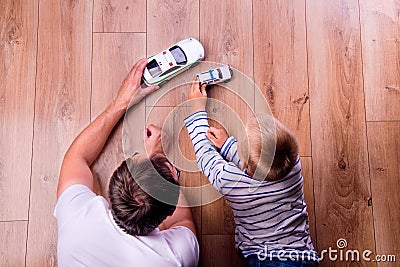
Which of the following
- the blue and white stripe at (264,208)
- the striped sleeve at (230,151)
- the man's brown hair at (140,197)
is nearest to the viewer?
the man's brown hair at (140,197)

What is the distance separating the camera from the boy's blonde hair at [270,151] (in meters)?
0.82

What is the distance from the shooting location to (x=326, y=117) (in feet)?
3.64

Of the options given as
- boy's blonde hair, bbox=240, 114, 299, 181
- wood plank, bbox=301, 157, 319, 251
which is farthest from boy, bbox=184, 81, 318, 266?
wood plank, bbox=301, 157, 319, 251

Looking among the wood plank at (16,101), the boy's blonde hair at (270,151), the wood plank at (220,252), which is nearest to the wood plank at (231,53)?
the wood plank at (220,252)

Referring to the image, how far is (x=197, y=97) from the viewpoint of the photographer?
1.09 m

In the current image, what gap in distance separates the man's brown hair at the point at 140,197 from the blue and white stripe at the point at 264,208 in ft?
0.53

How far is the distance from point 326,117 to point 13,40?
85 cm

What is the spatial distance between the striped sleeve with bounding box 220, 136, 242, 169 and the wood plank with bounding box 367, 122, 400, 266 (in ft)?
1.18

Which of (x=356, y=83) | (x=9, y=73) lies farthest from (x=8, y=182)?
(x=356, y=83)

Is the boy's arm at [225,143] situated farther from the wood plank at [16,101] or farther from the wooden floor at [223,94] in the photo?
the wood plank at [16,101]

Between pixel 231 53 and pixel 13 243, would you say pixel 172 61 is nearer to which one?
pixel 231 53

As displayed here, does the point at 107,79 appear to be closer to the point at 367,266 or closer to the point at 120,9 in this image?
the point at 120,9

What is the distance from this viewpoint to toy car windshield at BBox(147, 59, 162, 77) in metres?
1.08

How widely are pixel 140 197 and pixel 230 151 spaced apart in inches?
12.9
